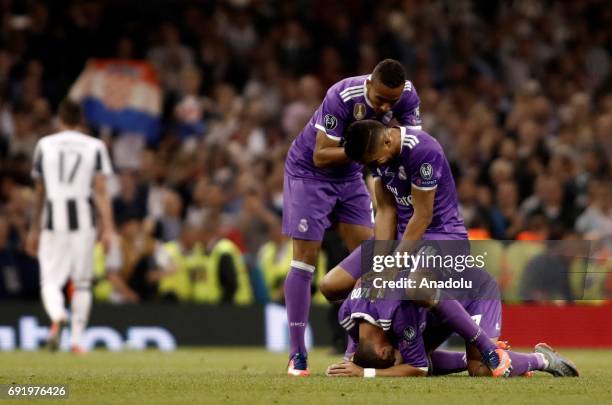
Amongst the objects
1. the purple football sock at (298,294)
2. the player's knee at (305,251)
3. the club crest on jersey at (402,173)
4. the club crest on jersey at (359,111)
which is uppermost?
the club crest on jersey at (359,111)

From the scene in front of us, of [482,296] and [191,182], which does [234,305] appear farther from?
[482,296]

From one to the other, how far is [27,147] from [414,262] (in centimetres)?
968

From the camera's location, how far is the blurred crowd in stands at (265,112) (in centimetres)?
1627

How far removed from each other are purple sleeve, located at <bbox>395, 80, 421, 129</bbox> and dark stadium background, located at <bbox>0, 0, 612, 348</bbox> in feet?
18.6

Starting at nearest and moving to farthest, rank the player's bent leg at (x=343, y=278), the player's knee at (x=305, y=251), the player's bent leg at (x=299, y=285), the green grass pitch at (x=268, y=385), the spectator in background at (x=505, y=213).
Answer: the green grass pitch at (x=268, y=385) → the player's bent leg at (x=343, y=278) → the player's bent leg at (x=299, y=285) → the player's knee at (x=305, y=251) → the spectator in background at (x=505, y=213)

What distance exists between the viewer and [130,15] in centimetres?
1998

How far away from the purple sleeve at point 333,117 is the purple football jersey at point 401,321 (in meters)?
1.15

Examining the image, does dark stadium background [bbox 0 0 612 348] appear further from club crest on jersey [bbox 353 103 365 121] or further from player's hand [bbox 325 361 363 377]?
player's hand [bbox 325 361 363 377]

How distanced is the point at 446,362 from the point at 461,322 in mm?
679

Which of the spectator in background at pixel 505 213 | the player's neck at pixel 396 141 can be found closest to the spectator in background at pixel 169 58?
the spectator in background at pixel 505 213

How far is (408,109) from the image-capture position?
964 centimetres

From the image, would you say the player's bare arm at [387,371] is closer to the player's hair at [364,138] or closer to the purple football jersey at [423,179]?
the purple football jersey at [423,179]

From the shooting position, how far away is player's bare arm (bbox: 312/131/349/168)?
965 cm

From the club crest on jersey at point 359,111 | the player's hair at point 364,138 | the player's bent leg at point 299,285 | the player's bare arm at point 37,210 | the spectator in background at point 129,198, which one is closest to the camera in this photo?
the player's hair at point 364,138
